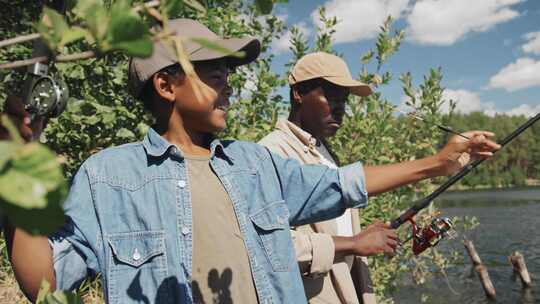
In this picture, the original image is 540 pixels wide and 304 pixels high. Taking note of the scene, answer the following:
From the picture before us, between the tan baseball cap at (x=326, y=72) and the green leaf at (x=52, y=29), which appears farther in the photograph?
the tan baseball cap at (x=326, y=72)

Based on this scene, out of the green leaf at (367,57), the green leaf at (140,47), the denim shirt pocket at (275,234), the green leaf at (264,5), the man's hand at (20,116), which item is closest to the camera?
the green leaf at (140,47)

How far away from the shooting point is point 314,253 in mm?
2676

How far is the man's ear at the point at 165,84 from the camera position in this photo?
84.8 inches

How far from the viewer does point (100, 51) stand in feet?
2.13

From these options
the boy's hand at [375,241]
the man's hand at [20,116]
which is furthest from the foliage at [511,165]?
the man's hand at [20,116]

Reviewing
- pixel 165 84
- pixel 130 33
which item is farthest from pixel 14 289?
pixel 130 33

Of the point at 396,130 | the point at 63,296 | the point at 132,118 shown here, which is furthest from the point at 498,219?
the point at 63,296

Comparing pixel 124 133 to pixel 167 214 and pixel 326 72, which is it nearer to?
pixel 326 72

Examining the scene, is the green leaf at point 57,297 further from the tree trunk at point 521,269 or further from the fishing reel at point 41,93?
the tree trunk at point 521,269

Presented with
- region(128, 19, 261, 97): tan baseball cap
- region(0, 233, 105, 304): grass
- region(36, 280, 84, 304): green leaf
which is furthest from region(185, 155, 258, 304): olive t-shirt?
region(0, 233, 105, 304): grass

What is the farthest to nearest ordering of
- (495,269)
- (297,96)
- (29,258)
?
(495,269), (297,96), (29,258)

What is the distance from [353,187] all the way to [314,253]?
1.89ft

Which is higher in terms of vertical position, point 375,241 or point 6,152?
point 6,152

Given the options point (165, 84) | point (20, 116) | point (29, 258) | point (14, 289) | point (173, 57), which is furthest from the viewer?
point (14, 289)
